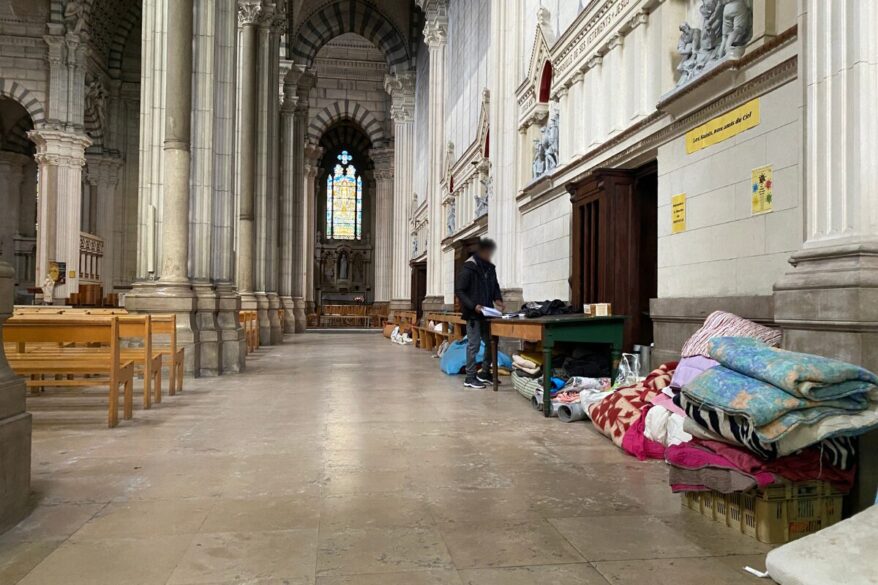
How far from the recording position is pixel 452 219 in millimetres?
18984

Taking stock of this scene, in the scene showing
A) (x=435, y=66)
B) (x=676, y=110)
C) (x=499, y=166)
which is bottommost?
(x=676, y=110)

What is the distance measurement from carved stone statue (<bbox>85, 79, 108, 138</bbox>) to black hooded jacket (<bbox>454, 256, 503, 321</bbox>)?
21761 millimetres

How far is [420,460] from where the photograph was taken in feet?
13.7

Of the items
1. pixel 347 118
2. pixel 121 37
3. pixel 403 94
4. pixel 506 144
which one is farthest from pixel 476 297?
pixel 347 118

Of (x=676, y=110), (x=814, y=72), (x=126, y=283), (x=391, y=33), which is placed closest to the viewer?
(x=814, y=72)

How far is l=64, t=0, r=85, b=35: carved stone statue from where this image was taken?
21453mm

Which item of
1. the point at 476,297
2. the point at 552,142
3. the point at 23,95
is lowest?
the point at 476,297

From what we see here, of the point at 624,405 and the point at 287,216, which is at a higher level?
the point at 287,216

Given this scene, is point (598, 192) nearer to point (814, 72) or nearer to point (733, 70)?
point (733, 70)

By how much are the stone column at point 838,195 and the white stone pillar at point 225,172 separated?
7837mm

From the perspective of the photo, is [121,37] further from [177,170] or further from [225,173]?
[177,170]

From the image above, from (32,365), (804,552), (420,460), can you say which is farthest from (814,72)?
(32,365)

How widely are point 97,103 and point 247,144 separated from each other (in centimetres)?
1455

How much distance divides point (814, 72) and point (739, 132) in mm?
1618
